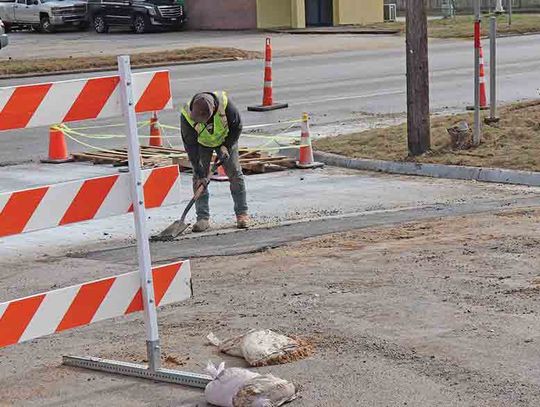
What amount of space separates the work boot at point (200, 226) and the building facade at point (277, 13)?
36196mm

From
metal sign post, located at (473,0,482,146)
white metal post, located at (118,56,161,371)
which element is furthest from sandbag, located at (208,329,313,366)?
metal sign post, located at (473,0,482,146)

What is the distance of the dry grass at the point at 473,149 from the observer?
45.4 ft

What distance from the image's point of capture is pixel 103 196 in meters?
6.15

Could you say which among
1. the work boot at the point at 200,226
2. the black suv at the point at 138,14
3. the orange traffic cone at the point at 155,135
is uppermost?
the black suv at the point at 138,14

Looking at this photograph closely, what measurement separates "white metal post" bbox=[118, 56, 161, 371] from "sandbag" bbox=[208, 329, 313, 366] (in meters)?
0.46

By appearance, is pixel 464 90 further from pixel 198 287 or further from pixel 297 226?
pixel 198 287

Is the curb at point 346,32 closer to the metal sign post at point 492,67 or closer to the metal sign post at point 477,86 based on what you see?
the metal sign post at point 492,67

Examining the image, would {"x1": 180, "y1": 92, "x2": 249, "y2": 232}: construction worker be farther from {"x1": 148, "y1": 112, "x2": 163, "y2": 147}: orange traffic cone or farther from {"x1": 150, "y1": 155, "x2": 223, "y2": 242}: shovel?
{"x1": 148, "y1": 112, "x2": 163, "y2": 147}: orange traffic cone

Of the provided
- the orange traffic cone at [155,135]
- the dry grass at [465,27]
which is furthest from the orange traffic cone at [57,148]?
the dry grass at [465,27]

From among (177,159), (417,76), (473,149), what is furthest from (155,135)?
(473,149)

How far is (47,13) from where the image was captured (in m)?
49.1

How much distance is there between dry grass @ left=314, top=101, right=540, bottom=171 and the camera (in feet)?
45.4

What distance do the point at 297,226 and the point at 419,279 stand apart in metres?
2.94

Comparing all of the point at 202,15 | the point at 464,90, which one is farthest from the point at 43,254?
the point at 202,15
